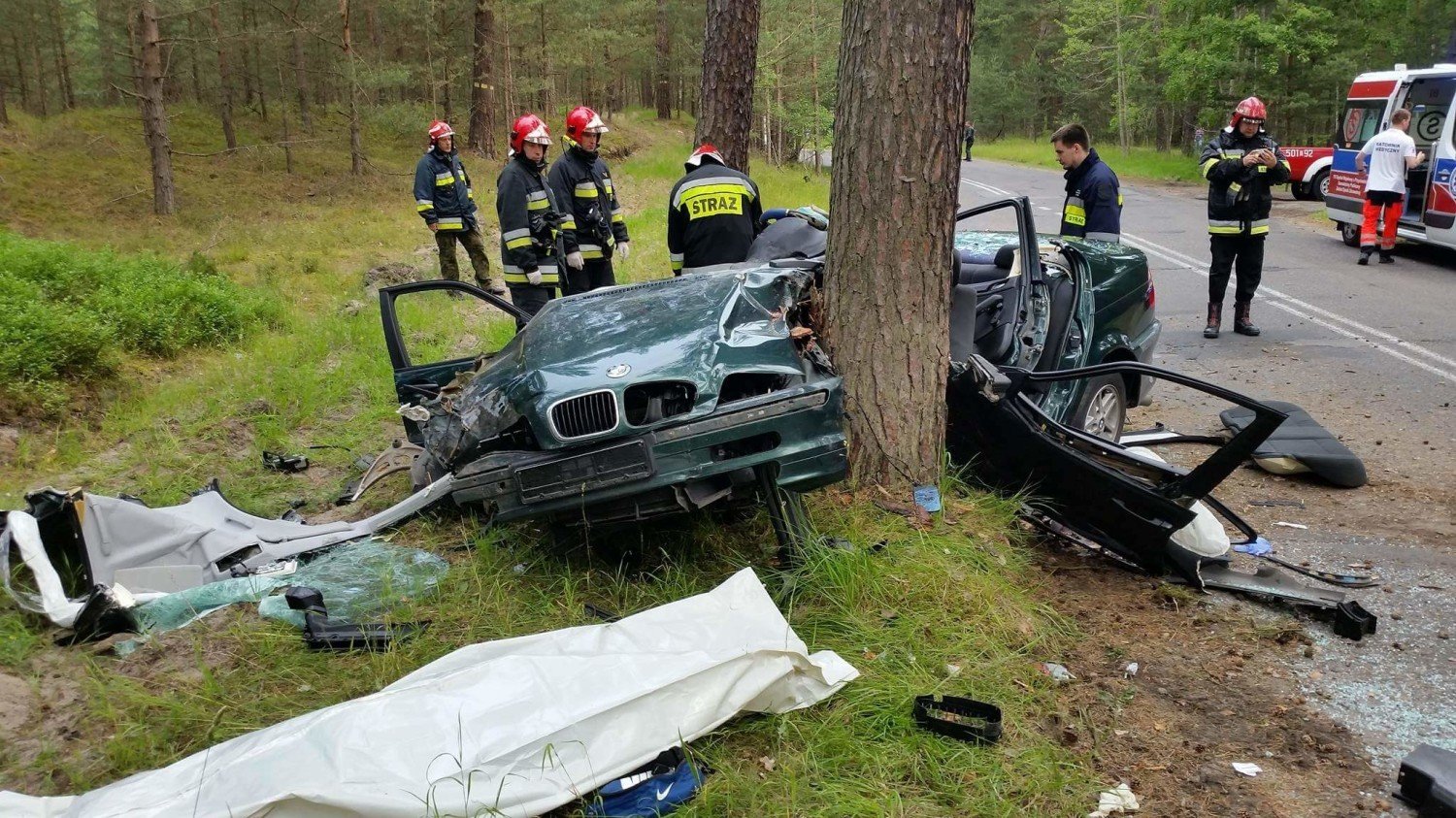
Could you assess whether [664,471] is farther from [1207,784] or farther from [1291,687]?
[1291,687]

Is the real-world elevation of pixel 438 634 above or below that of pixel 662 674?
below

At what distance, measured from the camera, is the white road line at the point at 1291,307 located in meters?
6.84

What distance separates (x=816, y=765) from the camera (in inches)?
104

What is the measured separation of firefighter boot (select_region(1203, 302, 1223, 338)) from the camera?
8.10 meters

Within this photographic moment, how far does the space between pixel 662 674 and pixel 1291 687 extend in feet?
6.83

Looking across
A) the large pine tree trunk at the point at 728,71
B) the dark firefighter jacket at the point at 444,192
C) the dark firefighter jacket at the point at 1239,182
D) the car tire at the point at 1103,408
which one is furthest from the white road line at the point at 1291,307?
the dark firefighter jacket at the point at 444,192

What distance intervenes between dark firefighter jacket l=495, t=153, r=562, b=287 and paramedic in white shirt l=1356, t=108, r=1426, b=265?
9443mm

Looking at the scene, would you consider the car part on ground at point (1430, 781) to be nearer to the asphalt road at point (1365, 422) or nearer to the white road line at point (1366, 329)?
the asphalt road at point (1365, 422)

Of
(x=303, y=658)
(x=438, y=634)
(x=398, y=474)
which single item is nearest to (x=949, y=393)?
(x=438, y=634)

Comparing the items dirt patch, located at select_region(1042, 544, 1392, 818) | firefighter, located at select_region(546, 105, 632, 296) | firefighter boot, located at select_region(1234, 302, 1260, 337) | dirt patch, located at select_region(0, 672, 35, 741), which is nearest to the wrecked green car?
dirt patch, located at select_region(1042, 544, 1392, 818)

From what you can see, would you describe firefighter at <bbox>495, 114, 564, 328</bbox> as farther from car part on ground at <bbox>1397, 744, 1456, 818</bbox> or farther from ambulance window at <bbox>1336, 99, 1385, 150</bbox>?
ambulance window at <bbox>1336, 99, 1385, 150</bbox>

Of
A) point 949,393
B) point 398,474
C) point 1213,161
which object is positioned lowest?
point 398,474

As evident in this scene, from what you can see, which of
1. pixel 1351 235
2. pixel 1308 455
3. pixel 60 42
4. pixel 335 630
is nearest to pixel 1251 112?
pixel 1308 455

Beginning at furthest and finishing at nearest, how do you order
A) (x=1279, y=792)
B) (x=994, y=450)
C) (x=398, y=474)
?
1. (x=398, y=474)
2. (x=994, y=450)
3. (x=1279, y=792)
